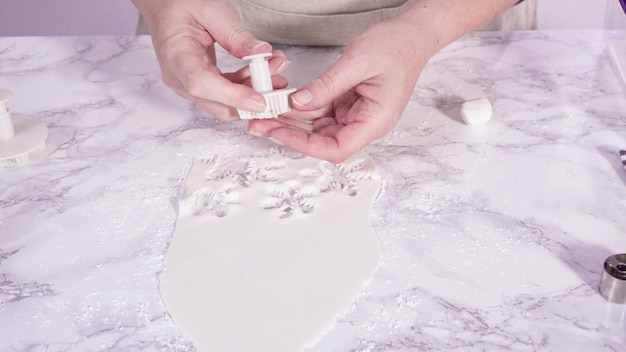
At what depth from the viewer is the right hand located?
3.26 feet

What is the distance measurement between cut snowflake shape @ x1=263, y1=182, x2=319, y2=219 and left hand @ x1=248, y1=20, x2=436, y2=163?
0.05 m

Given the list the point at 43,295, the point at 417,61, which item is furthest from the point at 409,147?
the point at 43,295

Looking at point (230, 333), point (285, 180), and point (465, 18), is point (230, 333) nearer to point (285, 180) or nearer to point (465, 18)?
point (285, 180)

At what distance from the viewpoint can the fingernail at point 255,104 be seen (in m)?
0.95

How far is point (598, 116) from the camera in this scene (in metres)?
1.12

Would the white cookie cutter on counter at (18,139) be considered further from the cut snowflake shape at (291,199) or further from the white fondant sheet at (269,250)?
the cut snowflake shape at (291,199)

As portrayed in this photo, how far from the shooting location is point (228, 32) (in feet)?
3.49

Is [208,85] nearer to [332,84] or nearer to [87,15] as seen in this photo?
[332,84]

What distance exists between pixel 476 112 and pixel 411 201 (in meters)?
0.21

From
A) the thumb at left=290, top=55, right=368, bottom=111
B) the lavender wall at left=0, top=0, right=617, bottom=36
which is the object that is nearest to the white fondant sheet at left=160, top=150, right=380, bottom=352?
the thumb at left=290, top=55, right=368, bottom=111

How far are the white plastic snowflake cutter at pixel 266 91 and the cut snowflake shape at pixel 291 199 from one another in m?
0.10

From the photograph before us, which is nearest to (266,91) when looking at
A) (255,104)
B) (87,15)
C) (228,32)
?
(255,104)

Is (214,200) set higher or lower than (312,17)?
lower

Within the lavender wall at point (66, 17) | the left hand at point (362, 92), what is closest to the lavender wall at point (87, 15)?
the lavender wall at point (66, 17)
